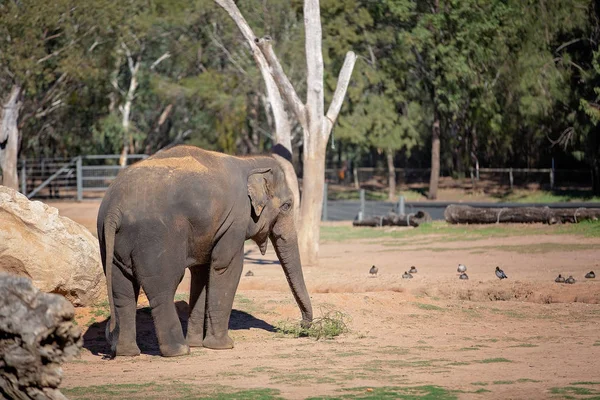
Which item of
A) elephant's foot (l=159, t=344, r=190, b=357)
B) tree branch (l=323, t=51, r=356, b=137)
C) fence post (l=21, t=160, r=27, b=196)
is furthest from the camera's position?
fence post (l=21, t=160, r=27, b=196)

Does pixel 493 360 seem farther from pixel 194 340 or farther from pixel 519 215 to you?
pixel 519 215

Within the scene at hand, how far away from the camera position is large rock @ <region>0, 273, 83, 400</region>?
677 cm

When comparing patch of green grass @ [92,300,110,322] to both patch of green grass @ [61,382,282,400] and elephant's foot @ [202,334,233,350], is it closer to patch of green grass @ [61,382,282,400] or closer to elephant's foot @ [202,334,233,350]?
elephant's foot @ [202,334,233,350]

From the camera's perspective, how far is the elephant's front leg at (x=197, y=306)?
12.6 metres

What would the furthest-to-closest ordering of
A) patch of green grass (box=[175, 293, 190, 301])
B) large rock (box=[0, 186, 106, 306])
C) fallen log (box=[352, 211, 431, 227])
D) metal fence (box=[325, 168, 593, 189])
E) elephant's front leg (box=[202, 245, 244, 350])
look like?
metal fence (box=[325, 168, 593, 189]) < fallen log (box=[352, 211, 431, 227]) < patch of green grass (box=[175, 293, 190, 301]) < large rock (box=[0, 186, 106, 306]) < elephant's front leg (box=[202, 245, 244, 350])

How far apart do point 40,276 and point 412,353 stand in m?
4.79

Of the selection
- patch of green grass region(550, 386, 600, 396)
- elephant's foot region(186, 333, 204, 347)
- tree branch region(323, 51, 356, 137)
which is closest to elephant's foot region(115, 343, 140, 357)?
elephant's foot region(186, 333, 204, 347)

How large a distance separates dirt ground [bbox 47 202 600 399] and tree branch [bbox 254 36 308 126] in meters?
3.34

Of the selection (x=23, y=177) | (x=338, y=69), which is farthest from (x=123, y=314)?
(x=338, y=69)

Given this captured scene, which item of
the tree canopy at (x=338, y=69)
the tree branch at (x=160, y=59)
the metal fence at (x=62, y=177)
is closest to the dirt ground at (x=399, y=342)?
the tree canopy at (x=338, y=69)

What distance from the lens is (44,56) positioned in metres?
43.0

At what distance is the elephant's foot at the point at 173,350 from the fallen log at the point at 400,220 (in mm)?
19327

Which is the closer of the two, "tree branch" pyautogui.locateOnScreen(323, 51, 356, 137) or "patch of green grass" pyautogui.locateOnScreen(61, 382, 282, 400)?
"patch of green grass" pyautogui.locateOnScreen(61, 382, 282, 400)

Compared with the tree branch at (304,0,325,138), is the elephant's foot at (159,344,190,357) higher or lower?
lower
